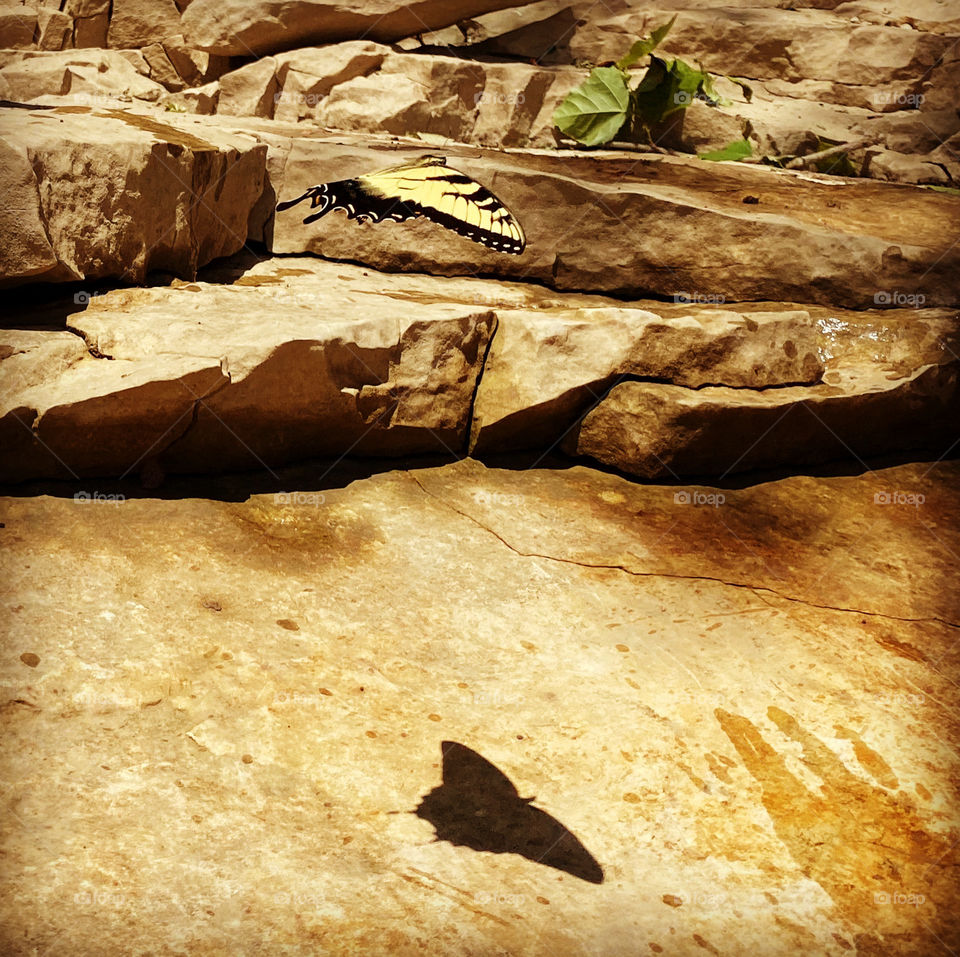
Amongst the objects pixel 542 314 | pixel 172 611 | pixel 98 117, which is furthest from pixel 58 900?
pixel 98 117

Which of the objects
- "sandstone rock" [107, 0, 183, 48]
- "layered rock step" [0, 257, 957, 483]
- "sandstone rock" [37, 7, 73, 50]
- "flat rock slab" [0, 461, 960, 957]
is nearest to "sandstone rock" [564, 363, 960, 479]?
"layered rock step" [0, 257, 957, 483]

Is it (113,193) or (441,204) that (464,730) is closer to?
(441,204)

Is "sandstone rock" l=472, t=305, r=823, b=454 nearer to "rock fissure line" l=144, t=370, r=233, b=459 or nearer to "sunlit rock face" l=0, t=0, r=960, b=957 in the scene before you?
"sunlit rock face" l=0, t=0, r=960, b=957

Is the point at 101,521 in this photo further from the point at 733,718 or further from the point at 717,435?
the point at 717,435

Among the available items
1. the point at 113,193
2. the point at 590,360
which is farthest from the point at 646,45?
the point at 113,193

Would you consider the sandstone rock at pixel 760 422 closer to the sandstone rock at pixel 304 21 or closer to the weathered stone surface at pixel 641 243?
the weathered stone surface at pixel 641 243
